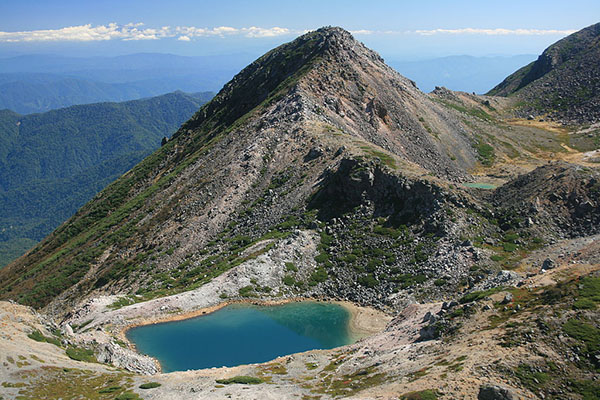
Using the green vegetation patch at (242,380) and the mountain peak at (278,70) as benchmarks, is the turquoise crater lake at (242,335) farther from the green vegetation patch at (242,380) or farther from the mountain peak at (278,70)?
the mountain peak at (278,70)

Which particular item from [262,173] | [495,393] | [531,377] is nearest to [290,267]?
[262,173]

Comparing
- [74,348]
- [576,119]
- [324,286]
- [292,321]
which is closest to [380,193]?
[324,286]

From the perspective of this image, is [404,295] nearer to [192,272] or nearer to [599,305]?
[599,305]

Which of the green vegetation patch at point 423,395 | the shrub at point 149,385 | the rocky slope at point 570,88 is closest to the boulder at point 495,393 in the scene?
the green vegetation patch at point 423,395

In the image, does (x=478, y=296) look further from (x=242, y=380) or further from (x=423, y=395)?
(x=242, y=380)

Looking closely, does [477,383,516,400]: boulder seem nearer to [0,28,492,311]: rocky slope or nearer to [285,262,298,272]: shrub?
[0,28,492,311]: rocky slope
